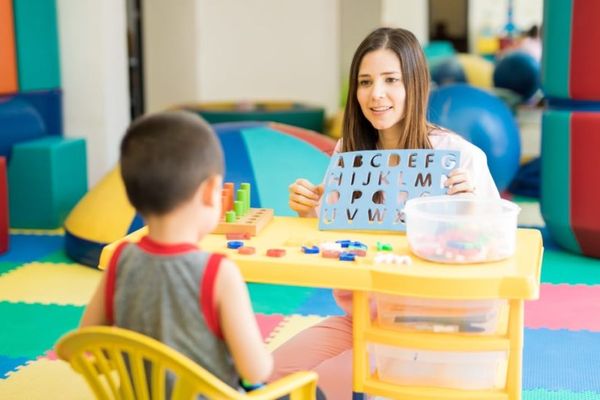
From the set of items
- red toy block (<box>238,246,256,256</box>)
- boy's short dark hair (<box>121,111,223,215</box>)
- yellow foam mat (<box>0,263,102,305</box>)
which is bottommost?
yellow foam mat (<box>0,263,102,305</box>)

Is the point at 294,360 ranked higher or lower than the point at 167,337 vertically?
lower

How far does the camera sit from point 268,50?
8.00 metres

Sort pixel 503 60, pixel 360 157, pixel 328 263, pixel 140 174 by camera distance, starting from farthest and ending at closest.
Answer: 1. pixel 503 60
2. pixel 360 157
3. pixel 328 263
4. pixel 140 174

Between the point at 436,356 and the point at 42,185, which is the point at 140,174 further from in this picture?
the point at 42,185

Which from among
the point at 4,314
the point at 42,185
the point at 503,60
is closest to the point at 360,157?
the point at 4,314

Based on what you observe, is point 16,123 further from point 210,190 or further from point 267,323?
point 210,190

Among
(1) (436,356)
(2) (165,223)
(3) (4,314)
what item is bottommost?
(3) (4,314)

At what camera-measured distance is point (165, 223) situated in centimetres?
163

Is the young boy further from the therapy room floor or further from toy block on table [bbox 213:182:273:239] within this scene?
the therapy room floor

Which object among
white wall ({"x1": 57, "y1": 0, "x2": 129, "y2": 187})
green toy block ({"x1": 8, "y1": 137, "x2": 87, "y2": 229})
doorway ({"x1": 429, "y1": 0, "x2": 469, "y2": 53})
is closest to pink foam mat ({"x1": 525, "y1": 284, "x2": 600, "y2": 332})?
green toy block ({"x1": 8, "y1": 137, "x2": 87, "y2": 229})

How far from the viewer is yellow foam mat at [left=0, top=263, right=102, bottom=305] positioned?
155 inches

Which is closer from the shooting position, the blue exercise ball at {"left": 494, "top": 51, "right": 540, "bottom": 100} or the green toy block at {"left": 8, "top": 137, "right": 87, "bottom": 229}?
the green toy block at {"left": 8, "top": 137, "right": 87, "bottom": 229}

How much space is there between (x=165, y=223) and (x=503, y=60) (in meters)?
7.95

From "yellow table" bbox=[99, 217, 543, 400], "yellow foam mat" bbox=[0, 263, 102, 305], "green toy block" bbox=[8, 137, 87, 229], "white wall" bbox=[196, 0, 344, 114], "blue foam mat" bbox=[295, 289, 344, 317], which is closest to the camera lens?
"yellow table" bbox=[99, 217, 543, 400]
